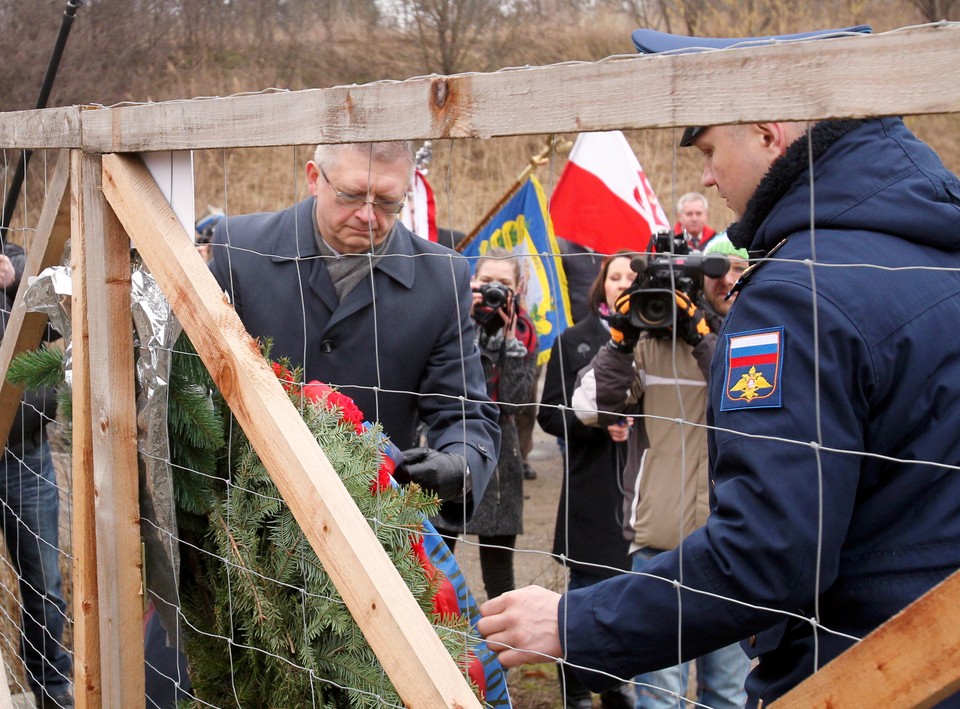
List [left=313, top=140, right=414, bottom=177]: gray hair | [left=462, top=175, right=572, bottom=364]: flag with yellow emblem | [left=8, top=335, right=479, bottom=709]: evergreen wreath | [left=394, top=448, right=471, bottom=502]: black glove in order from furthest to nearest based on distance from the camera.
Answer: [left=462, top=175, right=572, bottom=364]: flag with yellow emblem, [left=313, top=140, right=414, bottom=177]: gray hair, [left=394, top=448, right=471, bottom=502]: black glove, [left=8, top=335, right=479, bottom=709]: evergreen wreath

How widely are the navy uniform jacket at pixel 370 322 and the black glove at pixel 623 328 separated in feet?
1.40

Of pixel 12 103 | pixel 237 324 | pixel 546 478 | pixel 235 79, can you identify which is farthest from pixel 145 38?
pixel 237 324

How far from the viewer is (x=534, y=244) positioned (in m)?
5.85

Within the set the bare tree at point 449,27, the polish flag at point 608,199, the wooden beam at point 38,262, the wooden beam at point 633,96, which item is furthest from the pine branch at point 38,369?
the bare tree at point 449,27

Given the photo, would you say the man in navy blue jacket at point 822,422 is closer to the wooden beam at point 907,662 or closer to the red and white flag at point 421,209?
the wooden beam at point 907,662

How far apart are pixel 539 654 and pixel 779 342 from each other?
58 cm

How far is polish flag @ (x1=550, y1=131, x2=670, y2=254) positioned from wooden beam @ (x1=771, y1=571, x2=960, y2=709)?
4926 mm

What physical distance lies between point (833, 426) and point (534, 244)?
4.68m

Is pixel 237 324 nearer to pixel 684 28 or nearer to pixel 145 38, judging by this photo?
pixel 145 38

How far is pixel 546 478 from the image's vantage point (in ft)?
24.2

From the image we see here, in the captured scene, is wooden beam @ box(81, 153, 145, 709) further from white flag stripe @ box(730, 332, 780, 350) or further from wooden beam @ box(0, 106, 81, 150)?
white flag stripe @ box(730, 332, 780, 350)

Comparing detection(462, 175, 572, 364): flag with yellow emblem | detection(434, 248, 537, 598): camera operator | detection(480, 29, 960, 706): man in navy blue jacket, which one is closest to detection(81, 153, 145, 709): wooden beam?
detection(480, 29, 960, 706): man in navy blue jacket

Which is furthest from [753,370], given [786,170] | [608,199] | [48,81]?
[608,199]

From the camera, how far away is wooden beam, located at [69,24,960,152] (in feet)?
3.44
